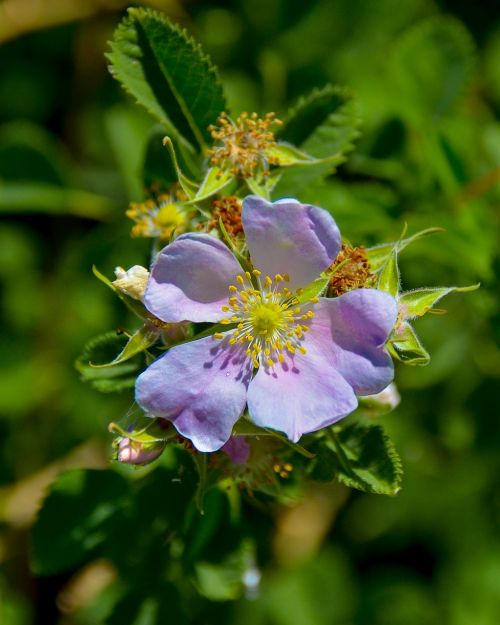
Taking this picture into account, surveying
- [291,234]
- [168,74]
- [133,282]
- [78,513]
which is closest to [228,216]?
[291,234]

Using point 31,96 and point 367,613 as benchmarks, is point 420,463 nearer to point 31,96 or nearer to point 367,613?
point 367,613

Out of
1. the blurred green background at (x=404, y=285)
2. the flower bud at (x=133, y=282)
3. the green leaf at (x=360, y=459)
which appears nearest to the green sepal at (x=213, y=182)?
the flower bud at (x=133, y=282)

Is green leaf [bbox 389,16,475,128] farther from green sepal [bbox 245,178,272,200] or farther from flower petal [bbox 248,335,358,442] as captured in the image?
flower petal [bbox 248,335,358,442]

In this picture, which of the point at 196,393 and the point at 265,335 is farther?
the point at 265,335

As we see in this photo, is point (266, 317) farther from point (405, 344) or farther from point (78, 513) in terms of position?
point (78, 513)

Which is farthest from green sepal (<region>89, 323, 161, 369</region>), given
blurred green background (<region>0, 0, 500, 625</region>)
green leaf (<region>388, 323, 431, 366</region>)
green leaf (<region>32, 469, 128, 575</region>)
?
blurred green background (<region>0, 0, 500, 625</region>)

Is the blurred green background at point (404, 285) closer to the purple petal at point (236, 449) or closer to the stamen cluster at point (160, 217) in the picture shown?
the stamen cluster at point (160, 217)
